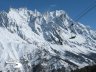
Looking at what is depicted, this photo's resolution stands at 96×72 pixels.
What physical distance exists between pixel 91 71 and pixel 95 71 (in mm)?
3975

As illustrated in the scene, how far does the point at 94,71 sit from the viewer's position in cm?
7050

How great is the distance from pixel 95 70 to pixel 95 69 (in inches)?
35.2

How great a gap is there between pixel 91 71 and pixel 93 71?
1.96 m

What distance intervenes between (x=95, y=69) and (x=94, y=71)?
741 millimetres

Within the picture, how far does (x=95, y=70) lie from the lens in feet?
230

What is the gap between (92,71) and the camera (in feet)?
238

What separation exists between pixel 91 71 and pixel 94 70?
2325mm

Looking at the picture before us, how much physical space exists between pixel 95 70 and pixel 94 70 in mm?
1070

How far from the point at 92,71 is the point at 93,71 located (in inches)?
39.7

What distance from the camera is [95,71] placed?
228 feet

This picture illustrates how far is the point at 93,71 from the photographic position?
71562mm

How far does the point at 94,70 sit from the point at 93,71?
44cm

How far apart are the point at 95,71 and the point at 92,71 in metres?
3.03

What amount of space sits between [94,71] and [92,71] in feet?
6.83
